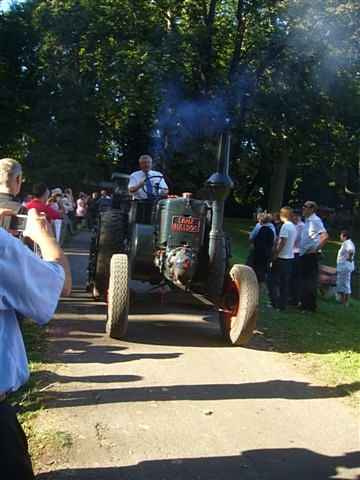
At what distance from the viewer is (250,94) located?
17.2 m

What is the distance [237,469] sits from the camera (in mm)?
3703

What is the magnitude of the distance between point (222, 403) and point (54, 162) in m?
29.2

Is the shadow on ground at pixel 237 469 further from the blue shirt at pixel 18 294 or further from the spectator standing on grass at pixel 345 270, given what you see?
the spectator standing on grass at pixel 345 270

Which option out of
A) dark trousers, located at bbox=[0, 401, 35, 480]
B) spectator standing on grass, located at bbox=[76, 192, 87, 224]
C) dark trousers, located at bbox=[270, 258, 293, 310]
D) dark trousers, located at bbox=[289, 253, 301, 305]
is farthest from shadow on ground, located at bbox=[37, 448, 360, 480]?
spectator standing on grass, located at bbox=[76, 192, 87, 224]

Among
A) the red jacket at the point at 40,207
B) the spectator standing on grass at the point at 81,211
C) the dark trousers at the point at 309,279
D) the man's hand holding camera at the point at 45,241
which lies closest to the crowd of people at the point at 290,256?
the dark trousers at the point at 309,279

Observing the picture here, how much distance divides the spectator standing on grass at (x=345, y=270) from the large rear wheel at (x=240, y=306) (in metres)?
5.82

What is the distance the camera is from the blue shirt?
213cm

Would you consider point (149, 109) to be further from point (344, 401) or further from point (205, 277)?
point (344, 401)

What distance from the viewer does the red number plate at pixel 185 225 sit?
22.9 feet

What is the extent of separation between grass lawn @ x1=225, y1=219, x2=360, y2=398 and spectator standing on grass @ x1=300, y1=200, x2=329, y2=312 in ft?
1.02

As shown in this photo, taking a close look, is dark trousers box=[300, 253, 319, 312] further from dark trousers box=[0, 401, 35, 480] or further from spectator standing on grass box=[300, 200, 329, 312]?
dark trousers box=[0, 401, 35, 480]

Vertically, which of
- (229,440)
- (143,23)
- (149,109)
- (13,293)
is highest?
(143,23)

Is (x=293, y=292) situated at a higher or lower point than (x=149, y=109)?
lower

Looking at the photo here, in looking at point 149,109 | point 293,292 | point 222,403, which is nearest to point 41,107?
point 149,109
